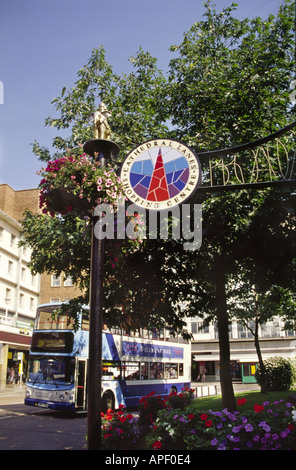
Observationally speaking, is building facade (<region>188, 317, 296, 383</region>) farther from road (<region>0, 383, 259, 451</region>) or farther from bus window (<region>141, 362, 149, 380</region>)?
road (<region>0, 383, 259, 451</region>)

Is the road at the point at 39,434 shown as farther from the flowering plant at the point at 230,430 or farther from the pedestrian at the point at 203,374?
the pedestrian at the point at 203,374

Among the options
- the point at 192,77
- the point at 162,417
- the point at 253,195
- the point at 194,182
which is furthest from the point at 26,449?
the point at 192,77

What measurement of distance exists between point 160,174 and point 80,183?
3.78 feet

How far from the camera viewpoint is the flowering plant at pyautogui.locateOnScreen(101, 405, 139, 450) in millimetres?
7812

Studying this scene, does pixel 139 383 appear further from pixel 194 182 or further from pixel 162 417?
pixel 194 182

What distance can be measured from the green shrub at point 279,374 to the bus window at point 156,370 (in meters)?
5.49

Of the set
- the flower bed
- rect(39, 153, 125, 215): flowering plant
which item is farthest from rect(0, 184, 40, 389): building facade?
rect(39, 153, 125, 215): flowering plant

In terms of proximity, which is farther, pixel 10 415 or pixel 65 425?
pixel 10 415

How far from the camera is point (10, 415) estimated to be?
56.0 feet

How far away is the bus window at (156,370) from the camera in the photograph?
22331mm

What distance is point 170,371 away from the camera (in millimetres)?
24516

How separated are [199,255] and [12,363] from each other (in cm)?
3371

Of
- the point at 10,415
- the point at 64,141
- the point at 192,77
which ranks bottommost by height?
the point at 10,415

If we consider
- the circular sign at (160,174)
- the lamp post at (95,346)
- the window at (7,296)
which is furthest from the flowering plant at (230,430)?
the window at (7,296)
